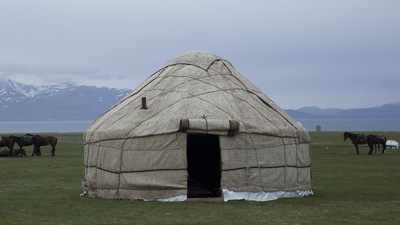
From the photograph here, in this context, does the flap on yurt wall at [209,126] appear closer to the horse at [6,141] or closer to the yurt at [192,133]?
the yurt at [192,133]

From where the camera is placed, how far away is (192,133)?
49.0 ft

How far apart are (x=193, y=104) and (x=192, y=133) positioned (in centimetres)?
66

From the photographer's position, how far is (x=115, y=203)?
1420cm

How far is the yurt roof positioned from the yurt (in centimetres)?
2

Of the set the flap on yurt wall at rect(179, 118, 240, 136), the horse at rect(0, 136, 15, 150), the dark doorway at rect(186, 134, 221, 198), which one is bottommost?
the dark doorway at rect(186, 134, 221, 198)

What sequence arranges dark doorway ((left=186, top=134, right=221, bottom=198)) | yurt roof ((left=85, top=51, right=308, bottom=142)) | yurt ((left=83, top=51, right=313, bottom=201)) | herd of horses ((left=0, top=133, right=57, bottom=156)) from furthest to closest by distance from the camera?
1. herd of horses ((left=0, top=133, right=57, bottom=156))
2. dark doorway ((left=186, top=134, right=221, bottom=198))
3. yurt roof ((left=85, top=51, right=308, bottom=142))
4. yurt ((left=83, top=51, right=313, bottom=201))

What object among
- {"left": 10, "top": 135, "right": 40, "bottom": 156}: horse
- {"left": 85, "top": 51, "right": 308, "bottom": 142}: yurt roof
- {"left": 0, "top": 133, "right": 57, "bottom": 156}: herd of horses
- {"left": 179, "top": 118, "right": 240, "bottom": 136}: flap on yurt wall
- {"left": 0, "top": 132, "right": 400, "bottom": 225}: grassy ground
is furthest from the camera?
{"left": 0, "top": 133, "right": 57, "bottom": 156}: herd of horses

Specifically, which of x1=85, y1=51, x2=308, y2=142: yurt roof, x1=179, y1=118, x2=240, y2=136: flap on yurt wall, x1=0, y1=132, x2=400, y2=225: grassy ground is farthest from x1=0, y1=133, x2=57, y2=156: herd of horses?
x1=179, y1=118, x2=240, y2=136: flap on yurt wall

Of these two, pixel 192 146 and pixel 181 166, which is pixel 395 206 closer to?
pixel 181 166

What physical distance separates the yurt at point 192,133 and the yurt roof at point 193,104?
0.02 m

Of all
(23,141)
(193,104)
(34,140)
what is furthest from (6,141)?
(193,104)

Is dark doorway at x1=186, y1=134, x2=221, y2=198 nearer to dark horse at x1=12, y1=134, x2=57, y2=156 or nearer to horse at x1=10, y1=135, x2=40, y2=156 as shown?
dark horse at x1=12, y1=134, x2=57, y2=156

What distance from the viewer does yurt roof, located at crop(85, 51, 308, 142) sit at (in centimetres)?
1491

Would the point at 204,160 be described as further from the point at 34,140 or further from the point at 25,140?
A: the point at 25,140
